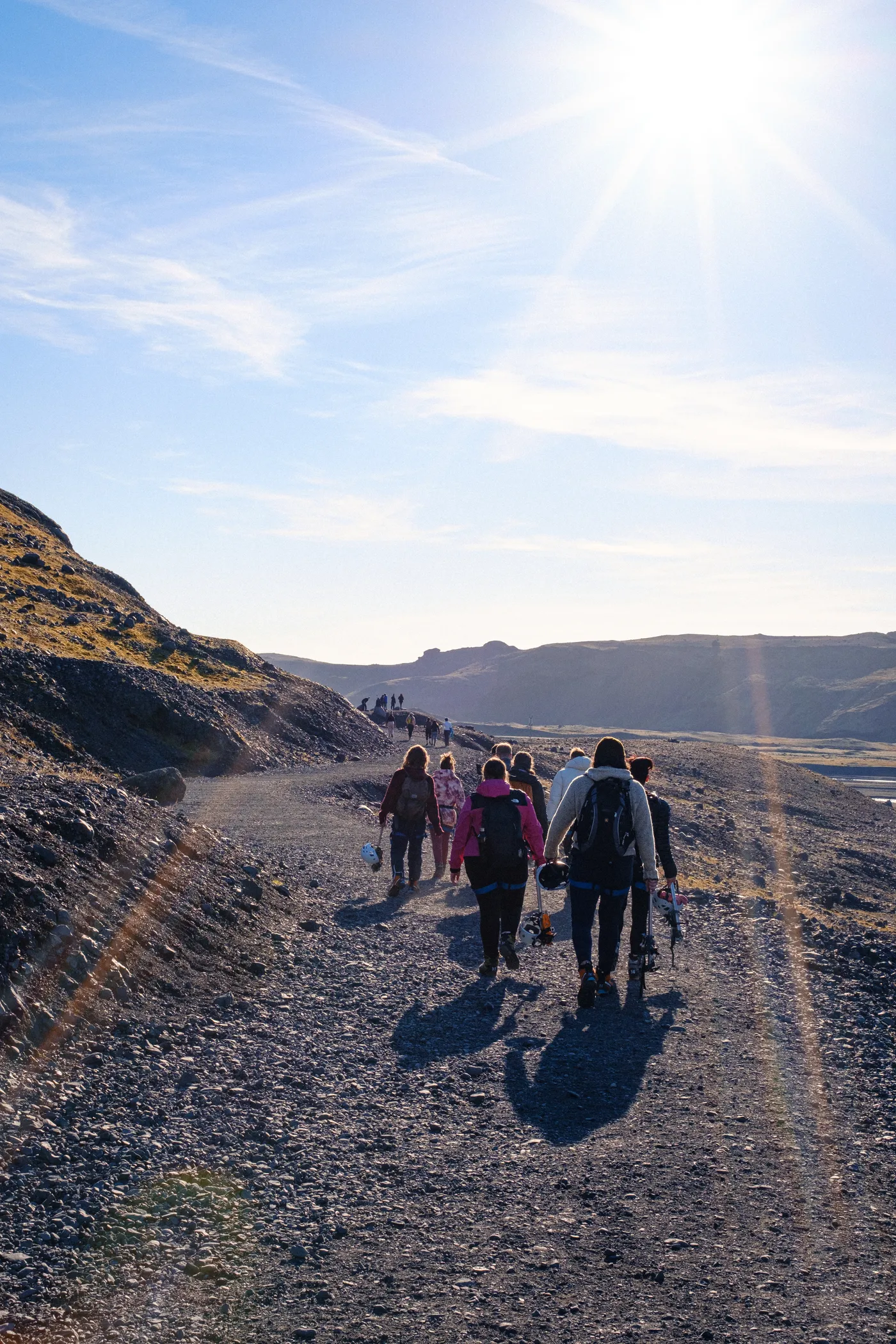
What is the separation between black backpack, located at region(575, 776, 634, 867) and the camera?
10.1 metres

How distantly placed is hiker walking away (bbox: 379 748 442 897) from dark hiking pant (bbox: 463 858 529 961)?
3.52 meters

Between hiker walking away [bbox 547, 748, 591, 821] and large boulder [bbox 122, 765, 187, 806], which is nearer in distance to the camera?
hiker walking away [bbox 547, 748, 591, 821]

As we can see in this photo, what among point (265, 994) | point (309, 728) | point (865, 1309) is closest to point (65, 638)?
point (309, 728)

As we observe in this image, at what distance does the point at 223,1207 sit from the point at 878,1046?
681 centimetres

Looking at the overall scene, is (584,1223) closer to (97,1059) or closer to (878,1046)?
(97,1059)

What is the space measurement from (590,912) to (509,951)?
1.31 meters

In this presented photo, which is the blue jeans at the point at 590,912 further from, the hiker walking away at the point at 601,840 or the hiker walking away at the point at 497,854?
the hiker walking away at the point at 497,854

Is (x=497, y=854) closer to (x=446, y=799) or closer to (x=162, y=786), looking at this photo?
(x=446, y=799)

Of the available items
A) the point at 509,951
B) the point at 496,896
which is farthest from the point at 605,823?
the point at 509,951

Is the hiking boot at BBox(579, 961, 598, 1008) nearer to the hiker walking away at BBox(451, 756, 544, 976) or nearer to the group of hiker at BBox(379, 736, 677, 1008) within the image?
the group of hiker at BBox(379, 736, 677, 1008)

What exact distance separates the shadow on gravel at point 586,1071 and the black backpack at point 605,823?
1.53m

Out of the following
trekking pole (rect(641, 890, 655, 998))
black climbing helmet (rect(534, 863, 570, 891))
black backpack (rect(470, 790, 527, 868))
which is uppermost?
black backpack (rect(470, 790, 527, 868))

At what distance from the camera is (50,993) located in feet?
27.0

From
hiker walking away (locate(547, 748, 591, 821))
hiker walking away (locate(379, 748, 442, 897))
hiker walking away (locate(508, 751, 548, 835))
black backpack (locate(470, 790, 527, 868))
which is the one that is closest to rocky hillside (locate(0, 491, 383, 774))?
hiker walking away (locate(379, 748, 442, 897))
